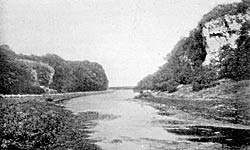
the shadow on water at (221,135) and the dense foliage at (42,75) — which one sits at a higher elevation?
the dense foliage at (42,75)

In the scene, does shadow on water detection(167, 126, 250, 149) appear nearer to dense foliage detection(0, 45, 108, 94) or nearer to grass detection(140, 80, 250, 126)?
grass detection(140, 80, 250, 126)

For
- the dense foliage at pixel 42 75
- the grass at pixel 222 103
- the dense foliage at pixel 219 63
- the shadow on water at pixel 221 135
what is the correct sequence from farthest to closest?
the dense foliage at pixel 219 63 → the dense foliage at pixel 42 75 → the grass at pixel 222 103 → the shadow on water at pixel 221 135

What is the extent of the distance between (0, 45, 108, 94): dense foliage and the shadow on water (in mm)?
29746

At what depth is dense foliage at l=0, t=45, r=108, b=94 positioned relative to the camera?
48459 millimetres

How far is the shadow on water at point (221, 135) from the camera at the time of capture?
16.5 metres

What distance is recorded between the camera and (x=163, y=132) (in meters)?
Answer: 21.5

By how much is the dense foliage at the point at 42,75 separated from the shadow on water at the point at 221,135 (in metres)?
29.7

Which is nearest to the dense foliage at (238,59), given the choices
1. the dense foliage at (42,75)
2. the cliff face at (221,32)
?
the cliff face at (221,32)

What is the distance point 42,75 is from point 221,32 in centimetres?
5331

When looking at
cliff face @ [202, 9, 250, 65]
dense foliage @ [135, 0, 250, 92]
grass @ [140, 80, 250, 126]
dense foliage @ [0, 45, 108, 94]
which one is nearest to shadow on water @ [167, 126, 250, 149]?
grass @ [140, 80, 250, 126]

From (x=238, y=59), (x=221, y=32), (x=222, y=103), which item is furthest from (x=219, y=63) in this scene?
(x=222, y=103)

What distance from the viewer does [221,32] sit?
65.4 m

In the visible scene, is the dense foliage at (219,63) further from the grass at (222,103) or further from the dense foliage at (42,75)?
the dense foliage at (42,75)

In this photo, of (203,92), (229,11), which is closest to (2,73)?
(203,92)
